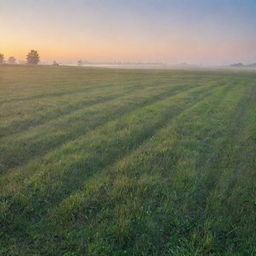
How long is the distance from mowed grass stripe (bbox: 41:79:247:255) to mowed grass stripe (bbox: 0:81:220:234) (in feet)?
1.71

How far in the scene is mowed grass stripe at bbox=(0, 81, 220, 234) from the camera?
666cm

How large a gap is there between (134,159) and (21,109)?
11.5 m

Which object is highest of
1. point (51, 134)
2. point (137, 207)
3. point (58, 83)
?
point (137, 207)

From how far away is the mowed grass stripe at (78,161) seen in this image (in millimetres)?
6664

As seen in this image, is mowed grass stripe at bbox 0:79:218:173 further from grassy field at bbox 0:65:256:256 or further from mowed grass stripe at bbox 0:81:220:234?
mowed grass stripe at bbox 0:81:220:234

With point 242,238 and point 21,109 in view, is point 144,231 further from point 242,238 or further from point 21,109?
point 21,109

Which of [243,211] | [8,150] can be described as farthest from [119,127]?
[243,211]

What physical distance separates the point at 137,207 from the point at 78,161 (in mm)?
3293

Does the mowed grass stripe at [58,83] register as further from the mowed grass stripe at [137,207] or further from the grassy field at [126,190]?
the mowed grass stripe at [137,207]

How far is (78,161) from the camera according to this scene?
8734 millimetres

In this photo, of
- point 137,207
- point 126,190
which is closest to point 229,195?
point 137,207

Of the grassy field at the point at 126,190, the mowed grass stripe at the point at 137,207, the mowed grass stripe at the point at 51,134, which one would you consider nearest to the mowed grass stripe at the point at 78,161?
the grassy field at the point at 126,190

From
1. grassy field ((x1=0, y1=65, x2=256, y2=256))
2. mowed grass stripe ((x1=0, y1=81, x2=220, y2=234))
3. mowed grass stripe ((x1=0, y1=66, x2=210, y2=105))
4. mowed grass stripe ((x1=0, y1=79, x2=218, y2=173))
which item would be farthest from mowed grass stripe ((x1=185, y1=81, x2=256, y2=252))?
mowed grass stripe ((x1=0, y1=66, x2=210, y2=105))

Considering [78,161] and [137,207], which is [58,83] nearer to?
[78,161]
